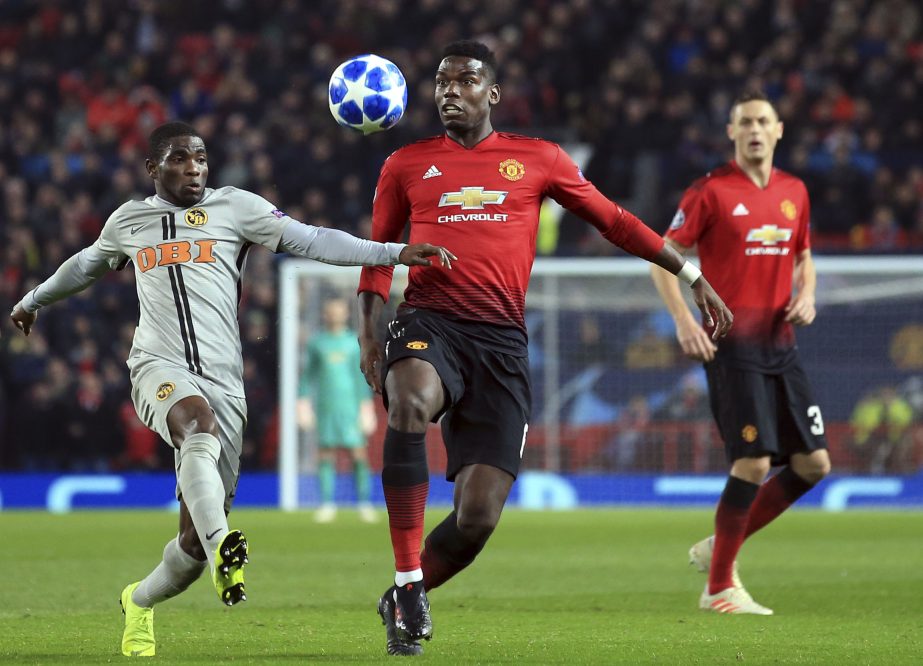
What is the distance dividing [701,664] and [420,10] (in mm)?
18217

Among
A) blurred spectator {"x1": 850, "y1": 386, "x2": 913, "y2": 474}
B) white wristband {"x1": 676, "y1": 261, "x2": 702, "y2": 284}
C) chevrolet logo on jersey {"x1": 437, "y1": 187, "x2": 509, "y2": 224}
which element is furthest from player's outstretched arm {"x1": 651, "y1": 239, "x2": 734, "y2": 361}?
blurred spectator {"x1": 850, "y1": 386, "x2": 913, "y2": 474}

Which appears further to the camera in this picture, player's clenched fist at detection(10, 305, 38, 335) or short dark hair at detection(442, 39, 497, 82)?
player's clenched fist at detection(10, 305, 38, 335)

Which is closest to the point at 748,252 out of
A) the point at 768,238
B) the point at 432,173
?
the point at 768,238

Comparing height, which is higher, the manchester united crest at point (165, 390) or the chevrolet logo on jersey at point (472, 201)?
the chevrolet logo on jersey at point (472, 201)

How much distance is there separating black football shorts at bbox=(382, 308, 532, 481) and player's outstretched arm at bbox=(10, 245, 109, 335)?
117cm

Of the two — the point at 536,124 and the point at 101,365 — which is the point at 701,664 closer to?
the point at 101,365

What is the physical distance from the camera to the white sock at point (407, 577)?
216 inches

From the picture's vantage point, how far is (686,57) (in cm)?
2122

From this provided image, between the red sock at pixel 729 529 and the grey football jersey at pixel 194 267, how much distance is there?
2.81 meters

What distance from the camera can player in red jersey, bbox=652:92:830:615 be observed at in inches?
296

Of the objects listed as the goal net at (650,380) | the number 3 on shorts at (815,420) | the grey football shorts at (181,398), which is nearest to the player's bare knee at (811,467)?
the number 3 on shorts at (815,420)

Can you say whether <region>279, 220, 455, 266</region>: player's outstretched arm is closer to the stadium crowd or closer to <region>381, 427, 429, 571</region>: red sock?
<region>381, 427, 429, 571</region>: red sock

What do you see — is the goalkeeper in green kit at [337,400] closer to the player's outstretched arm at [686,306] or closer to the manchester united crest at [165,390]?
the player's outstretched arm at [686,306]

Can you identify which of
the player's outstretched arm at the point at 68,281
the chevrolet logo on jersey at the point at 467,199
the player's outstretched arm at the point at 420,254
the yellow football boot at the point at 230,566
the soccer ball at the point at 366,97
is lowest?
the yellow football boot at the point at 230,566
